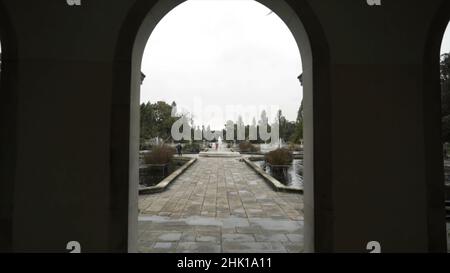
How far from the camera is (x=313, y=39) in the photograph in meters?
3.30

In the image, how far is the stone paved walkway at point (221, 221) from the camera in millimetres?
4859

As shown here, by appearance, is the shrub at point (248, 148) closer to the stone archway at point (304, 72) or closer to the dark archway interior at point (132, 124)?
the stone archway at point (304, 72)

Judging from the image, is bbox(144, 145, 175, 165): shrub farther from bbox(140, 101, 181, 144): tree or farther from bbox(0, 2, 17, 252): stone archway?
bbox(140, 101, 181, 144): tree

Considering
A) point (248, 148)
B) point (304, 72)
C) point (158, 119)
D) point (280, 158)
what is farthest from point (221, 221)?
point (158, 119)

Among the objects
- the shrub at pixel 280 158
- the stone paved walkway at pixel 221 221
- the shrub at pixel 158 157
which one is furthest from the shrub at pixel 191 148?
the stone paved walkway at pixel 221 221

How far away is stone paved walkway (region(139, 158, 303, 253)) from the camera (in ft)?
15.9

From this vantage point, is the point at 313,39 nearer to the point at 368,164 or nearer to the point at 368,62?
the point at 368,62

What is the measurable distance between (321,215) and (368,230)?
0.55m

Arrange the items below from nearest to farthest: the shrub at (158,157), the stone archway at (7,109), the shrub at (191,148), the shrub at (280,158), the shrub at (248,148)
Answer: the stone archway at (7,109) < the shrub at (158,157) < the shrub at (280,158) < the shrub at (248,148) < the shrub at (191,148)

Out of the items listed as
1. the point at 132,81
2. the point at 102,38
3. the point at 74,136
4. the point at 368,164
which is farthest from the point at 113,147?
the point at 368,164

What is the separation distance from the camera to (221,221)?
6340 mm

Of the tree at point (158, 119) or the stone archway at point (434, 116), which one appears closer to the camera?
the stone archway at point (434, 116)

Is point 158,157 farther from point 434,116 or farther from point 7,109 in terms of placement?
point 434,116

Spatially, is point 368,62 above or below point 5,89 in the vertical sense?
above
